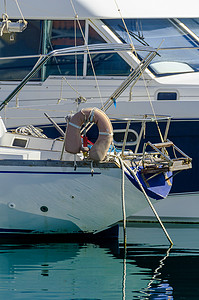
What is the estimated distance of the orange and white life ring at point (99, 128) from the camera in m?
8.89

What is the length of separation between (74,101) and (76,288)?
4526 mm

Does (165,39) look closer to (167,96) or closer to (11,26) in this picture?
(167,96)

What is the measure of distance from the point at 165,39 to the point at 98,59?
1215mm

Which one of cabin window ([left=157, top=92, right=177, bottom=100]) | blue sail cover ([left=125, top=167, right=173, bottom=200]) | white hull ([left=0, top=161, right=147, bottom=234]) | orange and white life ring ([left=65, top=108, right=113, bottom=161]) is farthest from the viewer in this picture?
cabin window ([left=157, top=92, right=177, bottom=100])

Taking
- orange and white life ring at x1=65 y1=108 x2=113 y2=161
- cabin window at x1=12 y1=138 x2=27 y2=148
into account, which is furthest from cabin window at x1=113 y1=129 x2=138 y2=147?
orange and white life ring at x1=65 y1=108 x2=113 y2=161

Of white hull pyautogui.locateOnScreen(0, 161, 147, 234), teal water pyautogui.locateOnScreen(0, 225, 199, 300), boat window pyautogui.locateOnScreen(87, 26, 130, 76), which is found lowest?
teal water pyautogui.locateOnScreen(0, 225, 199, 300)

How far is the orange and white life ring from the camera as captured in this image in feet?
29.2

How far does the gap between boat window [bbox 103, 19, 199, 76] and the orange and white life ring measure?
291 cm

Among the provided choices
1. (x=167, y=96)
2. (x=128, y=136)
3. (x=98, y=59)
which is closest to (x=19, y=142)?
(x=128, y=136)

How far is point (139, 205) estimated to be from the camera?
9359 mm

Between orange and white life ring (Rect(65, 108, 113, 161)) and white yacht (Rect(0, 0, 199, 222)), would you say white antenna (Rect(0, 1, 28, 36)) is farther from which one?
orange and white life ring (Rect(65, 108, 113, 161))

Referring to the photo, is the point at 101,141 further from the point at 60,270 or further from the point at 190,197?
the point at 190,197

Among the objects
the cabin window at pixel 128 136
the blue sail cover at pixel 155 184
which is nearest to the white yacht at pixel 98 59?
the cabin window at pixel 128 136

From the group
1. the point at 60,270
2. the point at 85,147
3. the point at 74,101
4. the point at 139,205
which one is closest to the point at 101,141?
the point at 85,147
